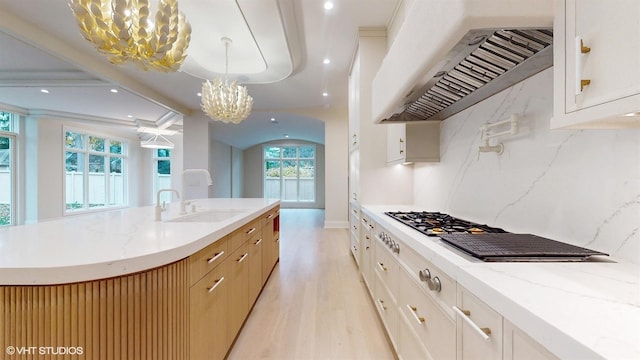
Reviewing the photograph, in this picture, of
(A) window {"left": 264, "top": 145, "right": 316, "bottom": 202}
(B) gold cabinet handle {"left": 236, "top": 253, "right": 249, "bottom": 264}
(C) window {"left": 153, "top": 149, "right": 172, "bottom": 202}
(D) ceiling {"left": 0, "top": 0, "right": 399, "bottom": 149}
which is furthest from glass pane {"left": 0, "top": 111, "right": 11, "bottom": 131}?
(B) gold cabinet handle {"left": 236, "top": 253, "right": 249, "bottom": 264}

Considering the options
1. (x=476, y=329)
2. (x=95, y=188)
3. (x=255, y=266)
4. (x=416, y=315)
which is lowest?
(x=255, y=266)

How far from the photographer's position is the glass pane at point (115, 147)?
9.71 meters

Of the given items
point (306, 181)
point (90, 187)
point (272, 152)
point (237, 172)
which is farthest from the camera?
point (272, 152)

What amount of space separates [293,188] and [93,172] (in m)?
7.11

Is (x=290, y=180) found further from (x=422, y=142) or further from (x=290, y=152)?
(x=422, y=142)

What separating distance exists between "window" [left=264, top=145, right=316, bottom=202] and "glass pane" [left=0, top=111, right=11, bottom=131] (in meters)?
7.69

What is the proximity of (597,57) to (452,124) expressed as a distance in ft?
5.00

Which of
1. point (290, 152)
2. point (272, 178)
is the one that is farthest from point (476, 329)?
point (272, 178)

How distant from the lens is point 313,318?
235 centimetres

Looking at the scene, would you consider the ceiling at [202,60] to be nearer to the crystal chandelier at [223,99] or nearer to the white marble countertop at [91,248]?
the crystal chandelier at [223,99]

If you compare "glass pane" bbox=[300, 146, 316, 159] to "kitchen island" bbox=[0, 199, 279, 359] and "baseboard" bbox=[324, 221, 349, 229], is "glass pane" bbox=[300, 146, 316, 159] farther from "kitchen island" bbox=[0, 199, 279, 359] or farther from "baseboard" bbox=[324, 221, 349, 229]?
"kitchen island" bbox=[0, 199, 279, 359]

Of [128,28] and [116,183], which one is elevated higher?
[128,28]

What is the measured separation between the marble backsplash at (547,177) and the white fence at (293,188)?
10095 mm

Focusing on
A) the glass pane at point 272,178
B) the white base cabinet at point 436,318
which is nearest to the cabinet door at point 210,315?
the white base cabinet at point 436,318
